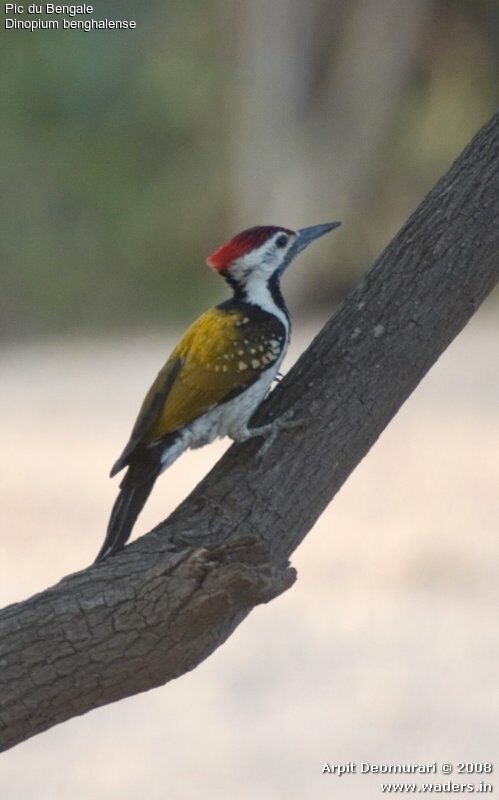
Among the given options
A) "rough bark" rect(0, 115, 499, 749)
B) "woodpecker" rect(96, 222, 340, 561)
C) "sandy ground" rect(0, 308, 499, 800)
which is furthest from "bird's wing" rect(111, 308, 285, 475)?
"sandy ground" rect(0, 308, 499, 800)

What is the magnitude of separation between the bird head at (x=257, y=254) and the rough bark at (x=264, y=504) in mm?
275

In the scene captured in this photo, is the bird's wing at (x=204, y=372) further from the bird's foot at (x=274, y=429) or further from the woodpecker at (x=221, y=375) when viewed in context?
the bird's foot at (x=274, y=429)

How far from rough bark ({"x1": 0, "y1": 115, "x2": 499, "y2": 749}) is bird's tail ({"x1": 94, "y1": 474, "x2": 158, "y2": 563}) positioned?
15 cm

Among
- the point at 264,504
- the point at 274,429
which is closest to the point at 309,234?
the point at 274,429

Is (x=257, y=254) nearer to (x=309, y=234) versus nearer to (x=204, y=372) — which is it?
(x=309, y=234)

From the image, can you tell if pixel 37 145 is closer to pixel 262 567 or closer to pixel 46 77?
pixel 46 77

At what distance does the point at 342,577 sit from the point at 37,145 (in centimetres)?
1060

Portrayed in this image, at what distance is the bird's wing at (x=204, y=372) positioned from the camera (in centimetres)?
305

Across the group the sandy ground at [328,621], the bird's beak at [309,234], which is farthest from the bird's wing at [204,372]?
the sandy ground at [328,621]

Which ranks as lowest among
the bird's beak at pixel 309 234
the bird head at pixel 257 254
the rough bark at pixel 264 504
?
the rough bark at pixel 264 504

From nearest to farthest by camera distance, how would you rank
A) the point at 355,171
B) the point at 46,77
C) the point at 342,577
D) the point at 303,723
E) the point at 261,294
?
the point at 261,294 < the point at 303,723 < the point at 342,577 < the point at 355,171 < the point at 46,77

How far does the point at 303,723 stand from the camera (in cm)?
555

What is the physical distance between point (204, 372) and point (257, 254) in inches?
14.4

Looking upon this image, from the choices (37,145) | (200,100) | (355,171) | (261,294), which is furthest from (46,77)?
(261,294)
